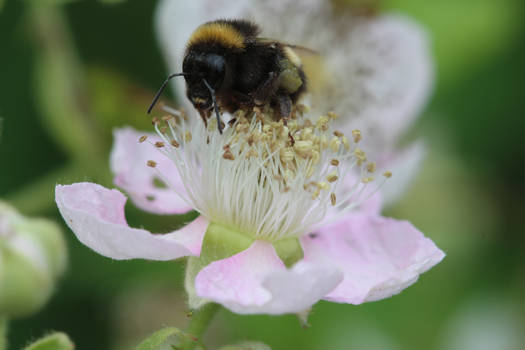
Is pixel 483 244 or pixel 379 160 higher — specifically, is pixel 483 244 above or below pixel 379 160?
below

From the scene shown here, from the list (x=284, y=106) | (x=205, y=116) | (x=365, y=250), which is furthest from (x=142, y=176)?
(x=365, y=250)

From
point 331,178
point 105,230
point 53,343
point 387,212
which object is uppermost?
point 331,178

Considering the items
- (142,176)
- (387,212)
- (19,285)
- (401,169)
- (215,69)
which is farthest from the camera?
(387,212)

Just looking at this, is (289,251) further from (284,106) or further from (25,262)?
(25,262)

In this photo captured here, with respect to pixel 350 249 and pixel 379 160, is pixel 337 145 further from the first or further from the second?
pixel 379 160

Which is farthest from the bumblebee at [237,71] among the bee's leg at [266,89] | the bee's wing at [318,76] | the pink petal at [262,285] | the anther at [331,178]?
the bee's wing at [318,76]

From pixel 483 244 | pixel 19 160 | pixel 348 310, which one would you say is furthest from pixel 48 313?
pixel 483 244
